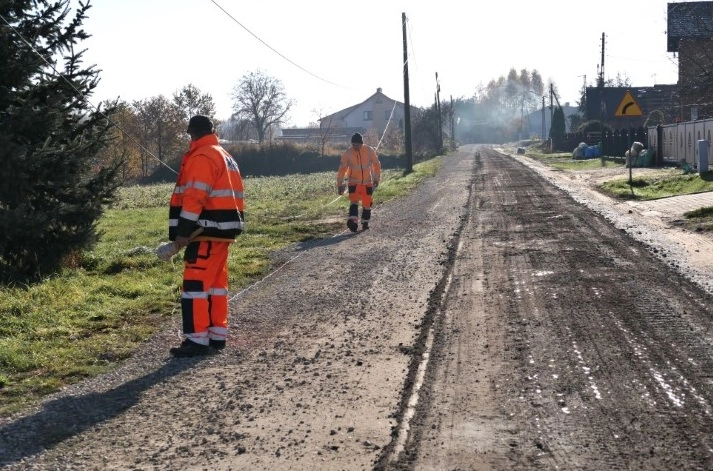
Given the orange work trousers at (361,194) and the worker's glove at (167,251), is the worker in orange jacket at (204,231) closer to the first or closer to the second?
the worker's glove at (167,251)

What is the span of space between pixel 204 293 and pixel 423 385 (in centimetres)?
210

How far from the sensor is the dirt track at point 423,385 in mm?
4656

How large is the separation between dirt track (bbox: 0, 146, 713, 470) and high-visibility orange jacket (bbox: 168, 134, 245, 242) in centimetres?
101

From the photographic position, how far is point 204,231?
278 inches

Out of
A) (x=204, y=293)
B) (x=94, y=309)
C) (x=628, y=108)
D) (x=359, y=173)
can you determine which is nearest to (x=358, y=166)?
(x=359, y=173)

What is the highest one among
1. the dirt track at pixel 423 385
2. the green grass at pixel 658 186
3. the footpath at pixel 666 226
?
the green grass at pixel 658 186

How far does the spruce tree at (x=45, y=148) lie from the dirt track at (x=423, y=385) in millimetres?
2812

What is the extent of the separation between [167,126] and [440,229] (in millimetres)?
54830

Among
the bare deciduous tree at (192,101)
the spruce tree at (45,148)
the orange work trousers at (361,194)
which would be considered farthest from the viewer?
the bare deciduous tree at (192,101)

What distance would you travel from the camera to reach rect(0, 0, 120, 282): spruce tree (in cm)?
1039

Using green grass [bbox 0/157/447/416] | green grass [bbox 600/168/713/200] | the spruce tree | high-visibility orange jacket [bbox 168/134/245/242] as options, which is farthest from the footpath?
Result: the spruce tree

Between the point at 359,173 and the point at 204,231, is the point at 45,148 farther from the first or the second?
the point at 359,173

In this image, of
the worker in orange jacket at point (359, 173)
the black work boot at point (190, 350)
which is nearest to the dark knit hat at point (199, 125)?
the black work boot at point (190, 350)

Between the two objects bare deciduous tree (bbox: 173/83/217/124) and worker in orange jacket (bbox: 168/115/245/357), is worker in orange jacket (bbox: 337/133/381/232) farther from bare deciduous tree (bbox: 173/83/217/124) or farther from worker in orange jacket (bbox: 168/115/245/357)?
bare deciduous tree (bbox: 173/83/217/124)
